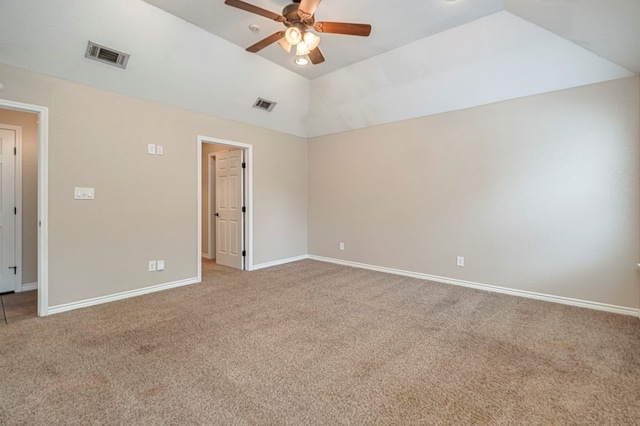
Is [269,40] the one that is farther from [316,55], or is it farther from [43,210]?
[43,210]

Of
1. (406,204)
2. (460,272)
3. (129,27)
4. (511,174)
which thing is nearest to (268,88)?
(129,27)

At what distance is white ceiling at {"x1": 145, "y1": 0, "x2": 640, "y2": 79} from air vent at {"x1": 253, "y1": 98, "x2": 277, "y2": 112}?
0.99 m

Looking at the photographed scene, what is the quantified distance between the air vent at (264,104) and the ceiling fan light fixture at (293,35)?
2.15 m

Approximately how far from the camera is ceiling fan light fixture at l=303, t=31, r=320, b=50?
2.51 meters

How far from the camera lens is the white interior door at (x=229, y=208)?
5031mm

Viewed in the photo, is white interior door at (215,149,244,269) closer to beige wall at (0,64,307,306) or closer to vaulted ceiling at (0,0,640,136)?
beige wall at (0,64,307,306)

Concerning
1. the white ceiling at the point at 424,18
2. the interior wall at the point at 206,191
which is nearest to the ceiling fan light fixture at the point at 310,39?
the white ceiling at the point at 424,18

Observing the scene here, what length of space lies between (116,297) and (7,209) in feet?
6.64

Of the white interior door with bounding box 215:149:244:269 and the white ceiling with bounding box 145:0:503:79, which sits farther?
the white interior door with bounding box 215:149:244:269

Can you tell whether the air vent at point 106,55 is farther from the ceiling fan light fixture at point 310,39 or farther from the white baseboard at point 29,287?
the white baseboard at point 29,287

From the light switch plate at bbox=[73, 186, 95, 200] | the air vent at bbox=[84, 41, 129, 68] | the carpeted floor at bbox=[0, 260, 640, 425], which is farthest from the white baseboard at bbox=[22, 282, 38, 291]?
the air vent at bbox=[84, 41, 129, 68]

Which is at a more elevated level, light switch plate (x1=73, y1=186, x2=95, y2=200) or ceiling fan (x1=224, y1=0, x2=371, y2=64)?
ceiling fan (x1=224, y1=0, x2=371, y2=64)

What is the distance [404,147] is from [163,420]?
4345mm

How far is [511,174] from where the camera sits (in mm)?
3639
